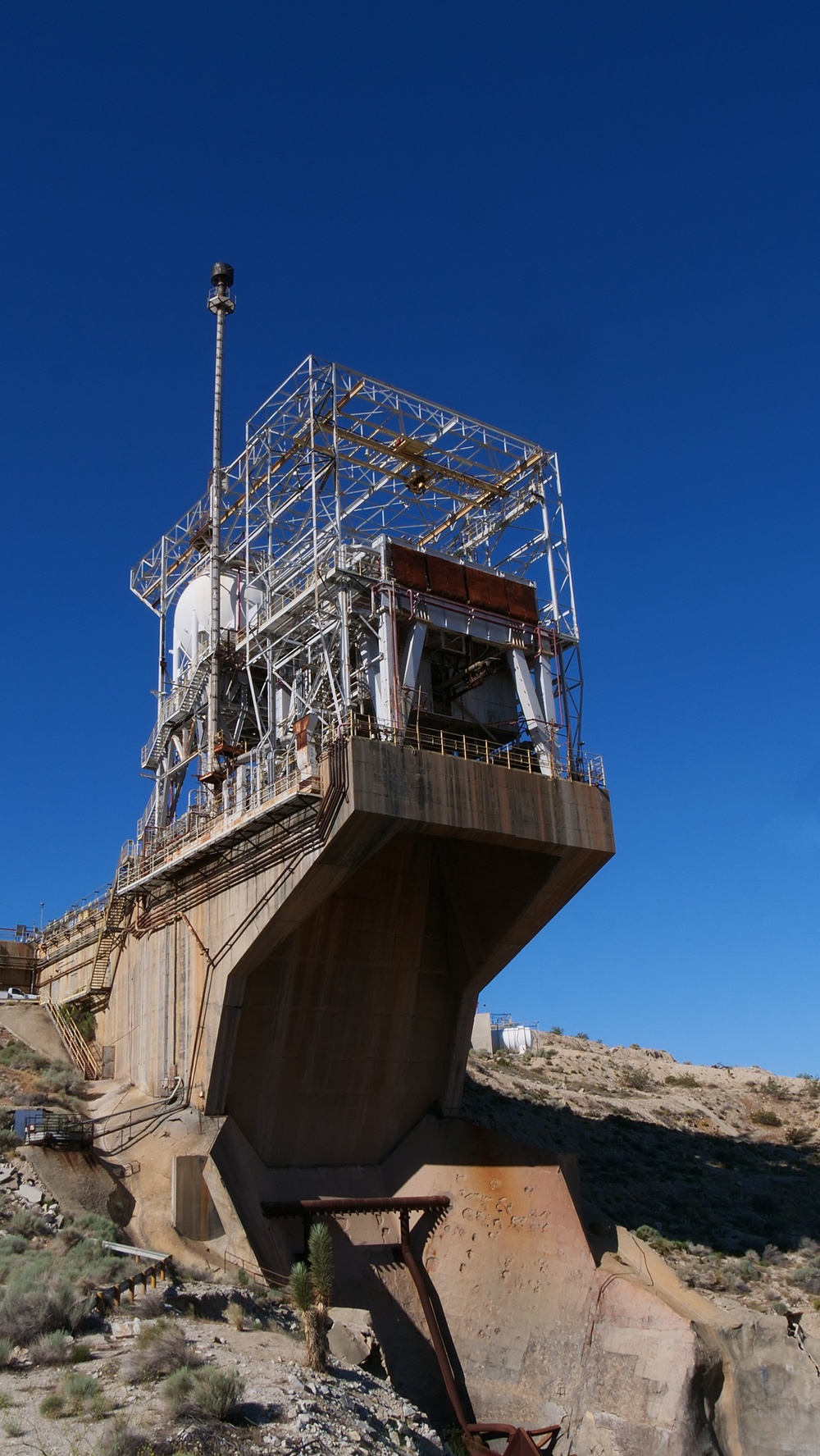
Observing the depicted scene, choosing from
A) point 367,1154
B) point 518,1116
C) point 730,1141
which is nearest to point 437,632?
point 367,1154

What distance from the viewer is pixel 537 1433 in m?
29.5

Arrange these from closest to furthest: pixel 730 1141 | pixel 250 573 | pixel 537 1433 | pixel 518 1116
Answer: pixel 537 1433 → pixel 250 573 → pixel 518 1116 → pixel 730 1141

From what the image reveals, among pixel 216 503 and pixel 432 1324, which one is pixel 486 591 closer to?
pixel 216 503

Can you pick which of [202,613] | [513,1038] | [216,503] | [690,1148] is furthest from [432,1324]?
[513,1038]

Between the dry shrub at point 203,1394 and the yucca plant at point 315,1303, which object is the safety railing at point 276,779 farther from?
the dry shrub at point 203,1394

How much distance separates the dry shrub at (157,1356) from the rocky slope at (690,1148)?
58.8 ft

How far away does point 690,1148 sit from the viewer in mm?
48094

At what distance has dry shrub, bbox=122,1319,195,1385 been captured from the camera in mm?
17266

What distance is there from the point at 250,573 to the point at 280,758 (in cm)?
922

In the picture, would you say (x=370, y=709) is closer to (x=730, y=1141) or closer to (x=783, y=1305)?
(x=783, y=1305)

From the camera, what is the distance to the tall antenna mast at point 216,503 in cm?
3812

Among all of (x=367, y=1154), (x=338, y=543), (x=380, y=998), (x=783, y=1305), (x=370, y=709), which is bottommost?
(x=783, y=1305)

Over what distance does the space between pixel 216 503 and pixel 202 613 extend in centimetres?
390

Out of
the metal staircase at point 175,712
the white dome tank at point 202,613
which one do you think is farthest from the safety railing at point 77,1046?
the white dome tank at point 202,613
